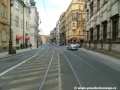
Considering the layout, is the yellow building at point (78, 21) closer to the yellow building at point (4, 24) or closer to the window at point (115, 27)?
the yellow building at point (4, 24)

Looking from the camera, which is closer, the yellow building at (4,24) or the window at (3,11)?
the yellow building at (4,24)

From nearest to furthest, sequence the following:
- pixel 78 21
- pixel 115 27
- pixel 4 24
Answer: pixel 115 27, pixel 4 24, pixel 78 21

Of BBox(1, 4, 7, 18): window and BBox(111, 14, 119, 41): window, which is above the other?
BBox(1, 4, 7, 18): window

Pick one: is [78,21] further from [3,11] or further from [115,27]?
[115,27]

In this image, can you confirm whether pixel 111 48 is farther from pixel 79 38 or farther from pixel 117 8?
pixel 79 38

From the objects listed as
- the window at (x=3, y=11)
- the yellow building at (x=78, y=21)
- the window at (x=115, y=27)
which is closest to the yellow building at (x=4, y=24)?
the window at (x=3, y=11)

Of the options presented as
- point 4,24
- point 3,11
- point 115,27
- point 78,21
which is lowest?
point 115,27

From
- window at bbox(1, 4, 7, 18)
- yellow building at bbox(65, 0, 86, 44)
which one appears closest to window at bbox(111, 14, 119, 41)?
window at bbox(1, 4, 7, 18)

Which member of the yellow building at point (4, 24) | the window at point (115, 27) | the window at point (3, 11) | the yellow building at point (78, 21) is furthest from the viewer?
the yellow building at point (78, 21)

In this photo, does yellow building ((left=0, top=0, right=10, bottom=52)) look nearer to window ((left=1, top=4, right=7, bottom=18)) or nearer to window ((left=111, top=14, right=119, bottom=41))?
window ((left=1, top=4, right=7, bottom=18))

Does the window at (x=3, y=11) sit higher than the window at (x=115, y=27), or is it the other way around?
the window at (x=3, y=11)

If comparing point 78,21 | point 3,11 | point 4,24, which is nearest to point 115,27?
point 4,24

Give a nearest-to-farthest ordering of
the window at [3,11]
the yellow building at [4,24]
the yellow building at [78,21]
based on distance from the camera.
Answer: the yellow building at [4,24] → the window at [3,11] → the yellow building at [78,21]

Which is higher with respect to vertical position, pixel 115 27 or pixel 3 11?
pixel 3 11
